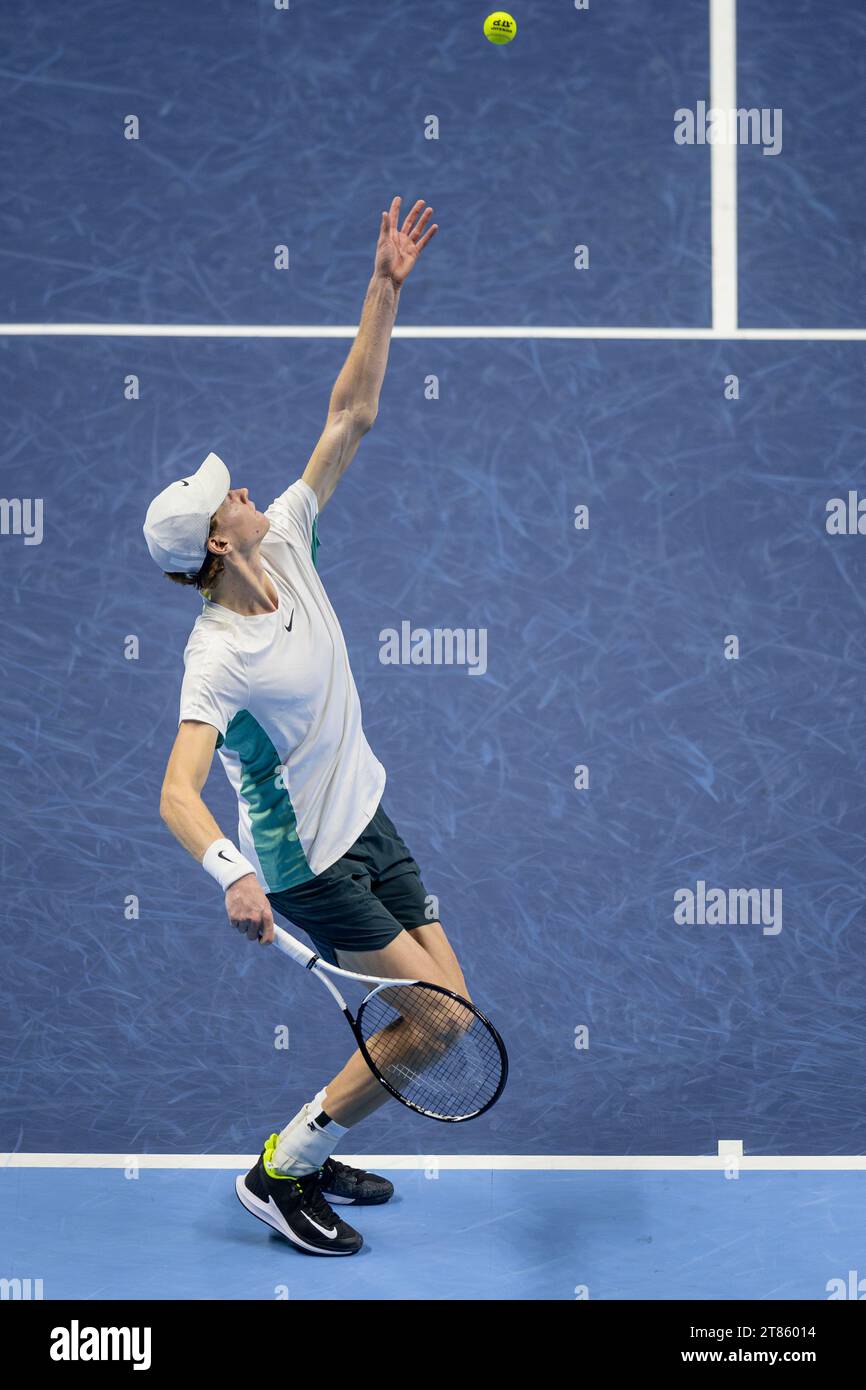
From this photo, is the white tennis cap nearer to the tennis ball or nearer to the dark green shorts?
the dark green shorts

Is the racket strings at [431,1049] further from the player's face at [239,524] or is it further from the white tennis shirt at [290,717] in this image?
the player's face at [239,524]

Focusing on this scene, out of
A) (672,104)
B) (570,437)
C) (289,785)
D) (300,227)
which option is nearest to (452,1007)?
(289,785)

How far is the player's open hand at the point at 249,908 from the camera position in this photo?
3.14 meters

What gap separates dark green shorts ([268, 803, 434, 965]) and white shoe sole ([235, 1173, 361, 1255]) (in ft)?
2.15

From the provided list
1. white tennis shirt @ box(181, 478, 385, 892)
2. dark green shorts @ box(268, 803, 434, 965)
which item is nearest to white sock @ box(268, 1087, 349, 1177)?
dark green shorts @ box(268, 803, 434, 965)

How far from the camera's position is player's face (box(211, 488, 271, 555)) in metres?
3.59

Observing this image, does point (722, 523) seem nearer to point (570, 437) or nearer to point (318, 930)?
point (570, 437)

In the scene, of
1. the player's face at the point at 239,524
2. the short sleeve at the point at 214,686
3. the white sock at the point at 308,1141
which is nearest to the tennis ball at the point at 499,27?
the player's face at the point at 239,524

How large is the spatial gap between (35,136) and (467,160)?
1.28 meters

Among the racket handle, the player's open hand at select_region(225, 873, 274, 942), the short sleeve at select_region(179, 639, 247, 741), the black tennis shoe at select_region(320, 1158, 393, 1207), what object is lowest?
the black tennis shoe at select_region(320, 1158, 393, 1207)

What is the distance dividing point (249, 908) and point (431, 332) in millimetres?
2162

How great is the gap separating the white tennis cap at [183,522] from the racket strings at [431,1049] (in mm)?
1113

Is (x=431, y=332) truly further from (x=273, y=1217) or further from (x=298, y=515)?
(x=273, y=1217)

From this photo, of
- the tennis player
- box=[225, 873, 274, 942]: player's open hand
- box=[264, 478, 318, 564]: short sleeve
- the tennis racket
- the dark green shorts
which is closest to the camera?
box=[225, 873, 274, 942]: player's open hand
